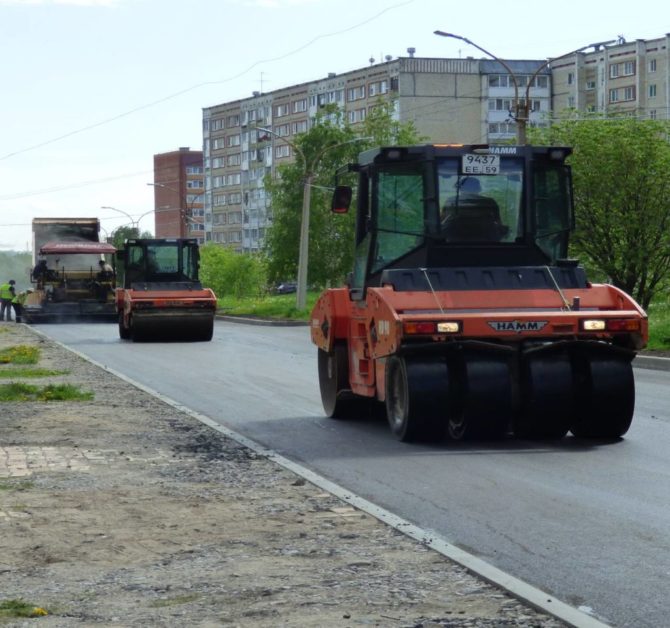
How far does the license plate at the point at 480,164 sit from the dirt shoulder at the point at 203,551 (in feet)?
11.7

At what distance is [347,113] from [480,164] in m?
139

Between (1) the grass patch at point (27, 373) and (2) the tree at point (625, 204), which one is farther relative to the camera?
(2) the tree at point (625, 204)

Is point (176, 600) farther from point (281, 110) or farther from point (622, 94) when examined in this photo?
point (281, 110)

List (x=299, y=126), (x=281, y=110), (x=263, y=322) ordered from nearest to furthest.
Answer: (x=263, y=322)
(x=299, y=126)
(x=281, y=110)

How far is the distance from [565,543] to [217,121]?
575 feet

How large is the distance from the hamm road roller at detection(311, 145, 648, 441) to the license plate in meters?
0.01

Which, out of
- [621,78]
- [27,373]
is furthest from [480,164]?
[621,78]

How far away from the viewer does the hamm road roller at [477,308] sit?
13031 millimetres

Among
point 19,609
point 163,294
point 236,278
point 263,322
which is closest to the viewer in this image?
point 19,609

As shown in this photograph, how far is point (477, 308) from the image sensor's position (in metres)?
13.3

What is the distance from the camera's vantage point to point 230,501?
993 centimetres

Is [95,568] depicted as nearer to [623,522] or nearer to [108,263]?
[623,522]

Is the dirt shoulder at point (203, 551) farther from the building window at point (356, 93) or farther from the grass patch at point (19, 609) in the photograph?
the building window at point (356, 93)

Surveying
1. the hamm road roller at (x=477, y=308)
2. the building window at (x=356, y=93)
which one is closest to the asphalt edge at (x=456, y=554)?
the hamm road roller at (x=477, y=308)
